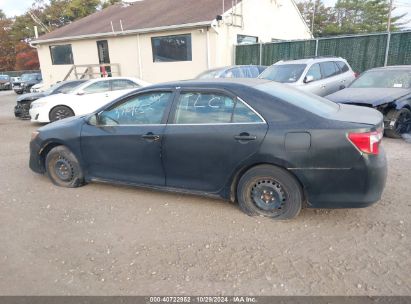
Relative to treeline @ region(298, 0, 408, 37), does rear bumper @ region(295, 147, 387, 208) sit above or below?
below

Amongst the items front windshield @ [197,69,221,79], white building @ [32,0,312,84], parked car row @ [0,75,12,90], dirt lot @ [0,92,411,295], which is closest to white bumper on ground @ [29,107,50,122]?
front windshield @ [197,69,221,79]

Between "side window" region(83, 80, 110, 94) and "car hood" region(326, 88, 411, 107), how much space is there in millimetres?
6512

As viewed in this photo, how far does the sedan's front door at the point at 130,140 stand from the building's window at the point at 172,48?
39.6ft

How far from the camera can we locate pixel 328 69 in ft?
32.7

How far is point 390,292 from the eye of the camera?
2549 millimetres

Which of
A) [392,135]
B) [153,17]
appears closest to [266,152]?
[392,135]

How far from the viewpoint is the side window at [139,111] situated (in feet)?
13.4

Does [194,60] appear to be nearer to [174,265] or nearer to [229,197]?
[229,197]

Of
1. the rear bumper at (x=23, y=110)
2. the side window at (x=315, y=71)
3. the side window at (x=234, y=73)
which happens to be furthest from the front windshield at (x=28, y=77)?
the side window at (x=315, y=71)

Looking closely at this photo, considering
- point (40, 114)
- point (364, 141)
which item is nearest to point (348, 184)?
point (364, 141)

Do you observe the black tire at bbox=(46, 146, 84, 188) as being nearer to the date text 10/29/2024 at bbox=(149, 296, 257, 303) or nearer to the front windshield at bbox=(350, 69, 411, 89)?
the date text 10/29/2024 at bbox=(149, 296, 257, 303)

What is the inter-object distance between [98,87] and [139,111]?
21.4 ft

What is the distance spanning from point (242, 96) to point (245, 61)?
43.5 feet

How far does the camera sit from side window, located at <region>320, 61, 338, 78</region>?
9766 millimetres
